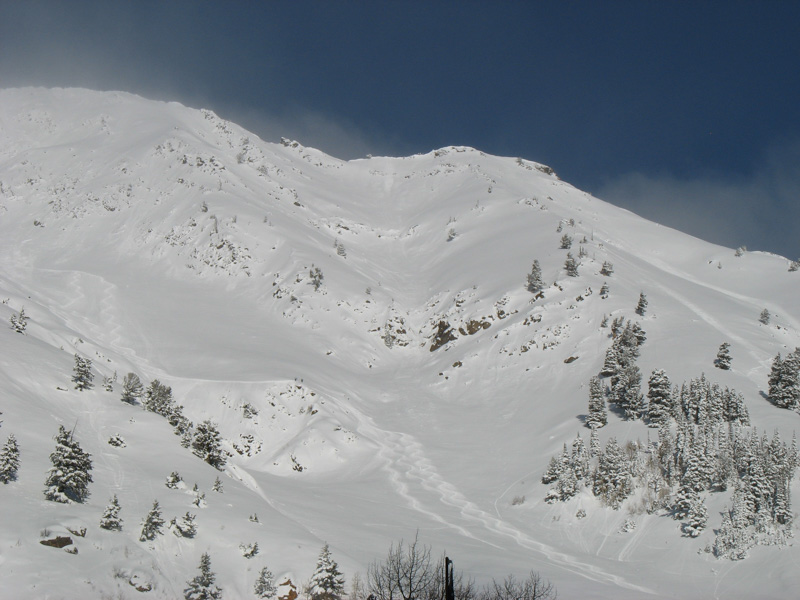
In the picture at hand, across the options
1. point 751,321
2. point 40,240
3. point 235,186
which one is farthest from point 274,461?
point 235,186

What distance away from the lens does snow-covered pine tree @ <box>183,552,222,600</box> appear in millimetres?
17188

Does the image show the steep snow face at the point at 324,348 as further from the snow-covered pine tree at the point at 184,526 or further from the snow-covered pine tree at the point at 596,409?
the snow-covered pine tree at the point at 596,409

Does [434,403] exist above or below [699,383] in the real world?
below

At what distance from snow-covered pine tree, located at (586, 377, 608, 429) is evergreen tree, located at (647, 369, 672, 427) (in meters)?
3.39

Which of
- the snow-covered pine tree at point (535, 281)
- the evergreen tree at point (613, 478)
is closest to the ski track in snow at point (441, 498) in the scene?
the evergreen tree at point (613, 478)

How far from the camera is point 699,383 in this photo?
141ft

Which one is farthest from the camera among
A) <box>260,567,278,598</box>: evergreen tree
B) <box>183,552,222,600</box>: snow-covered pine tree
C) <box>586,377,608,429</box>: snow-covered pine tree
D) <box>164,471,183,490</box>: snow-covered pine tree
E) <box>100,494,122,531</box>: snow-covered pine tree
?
<box>586,377,608,429</box>: snow-covered pine tree

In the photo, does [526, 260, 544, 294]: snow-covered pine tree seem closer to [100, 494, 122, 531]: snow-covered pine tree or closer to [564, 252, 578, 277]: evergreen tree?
[564, 252, 578, 277]: evergreen tree

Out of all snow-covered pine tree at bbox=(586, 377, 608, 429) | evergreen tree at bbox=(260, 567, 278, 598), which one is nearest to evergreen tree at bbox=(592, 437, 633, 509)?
snow-covered pine tree at bbox=(586, 377, 608, 429)

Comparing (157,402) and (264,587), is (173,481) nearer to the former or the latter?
(264,587)

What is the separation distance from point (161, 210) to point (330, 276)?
1327 inches

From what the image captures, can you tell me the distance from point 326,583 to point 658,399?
3357cm

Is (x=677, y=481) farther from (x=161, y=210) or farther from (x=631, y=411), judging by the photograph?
(x=161, y=210)

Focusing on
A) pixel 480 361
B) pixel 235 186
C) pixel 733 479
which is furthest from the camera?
pixel 235 186
